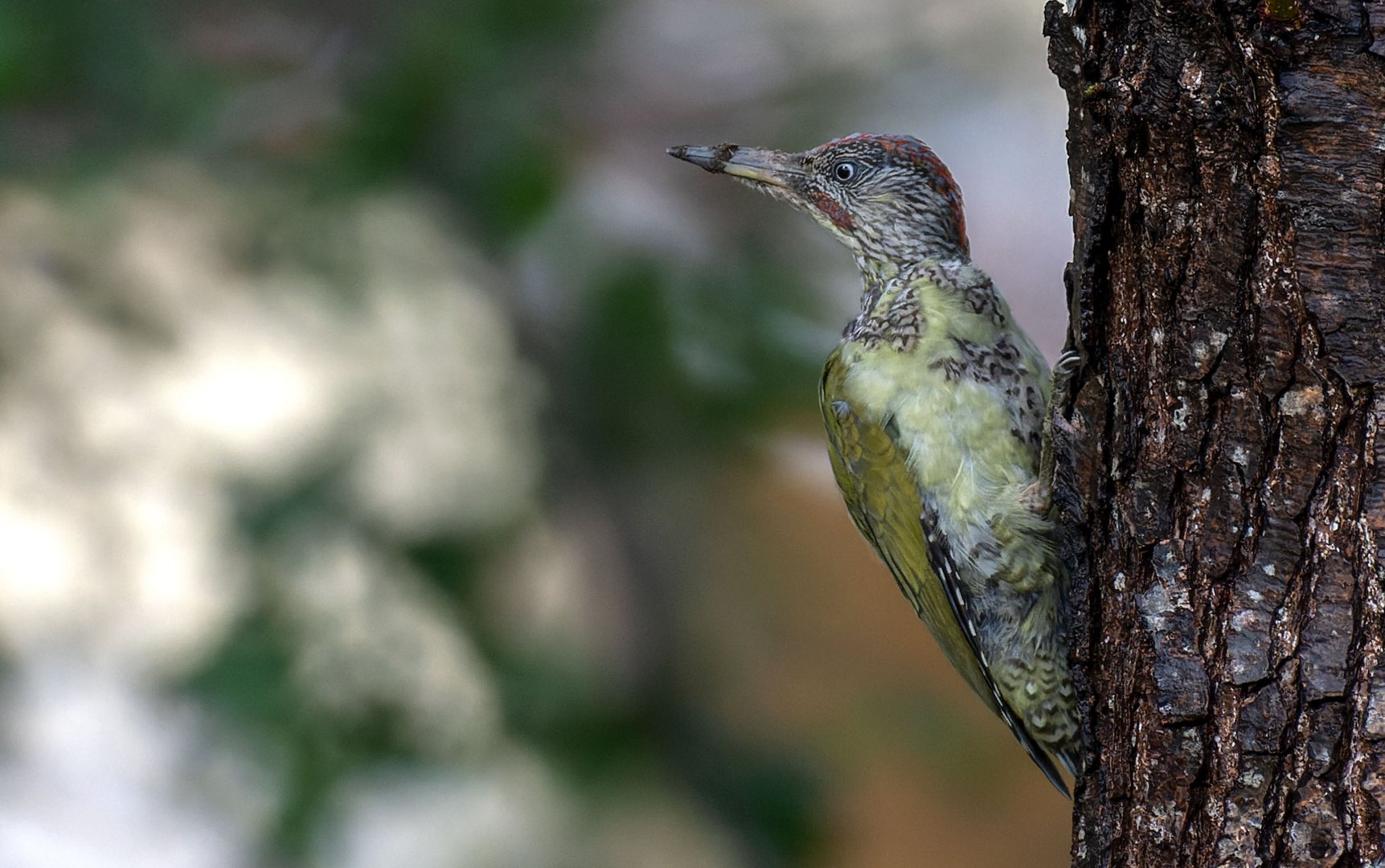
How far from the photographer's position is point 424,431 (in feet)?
14.5

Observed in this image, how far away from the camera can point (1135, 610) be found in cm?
186

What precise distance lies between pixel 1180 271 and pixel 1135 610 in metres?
0.47

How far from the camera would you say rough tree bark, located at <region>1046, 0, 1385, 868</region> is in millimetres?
1594

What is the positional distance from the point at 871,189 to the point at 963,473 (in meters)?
0.89

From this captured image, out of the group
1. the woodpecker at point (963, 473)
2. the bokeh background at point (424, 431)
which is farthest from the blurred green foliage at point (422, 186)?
the woodpecker at point (963, 473)

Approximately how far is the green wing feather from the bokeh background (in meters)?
0.93

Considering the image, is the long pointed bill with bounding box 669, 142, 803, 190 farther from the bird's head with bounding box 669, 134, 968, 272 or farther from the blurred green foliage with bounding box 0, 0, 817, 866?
the blurred green foliage with bounding box 0, 0, 817, 866

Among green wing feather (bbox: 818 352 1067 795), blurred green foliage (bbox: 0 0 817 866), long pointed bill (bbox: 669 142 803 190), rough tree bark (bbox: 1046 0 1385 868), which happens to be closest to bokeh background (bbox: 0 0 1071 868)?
blurred green foliage (bbox: 0 0 817 866)

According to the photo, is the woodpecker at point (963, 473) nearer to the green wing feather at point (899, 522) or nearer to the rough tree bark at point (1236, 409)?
the green wing feather at point (899, 522)

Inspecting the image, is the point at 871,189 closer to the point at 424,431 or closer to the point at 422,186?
the point at 422,186

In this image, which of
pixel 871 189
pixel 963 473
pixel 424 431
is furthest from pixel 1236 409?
pixel 424 431

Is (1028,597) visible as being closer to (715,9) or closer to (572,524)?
(572,524)

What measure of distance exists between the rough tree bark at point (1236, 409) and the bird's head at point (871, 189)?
1.33 m

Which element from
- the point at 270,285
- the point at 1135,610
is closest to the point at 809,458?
the point at 270,285
